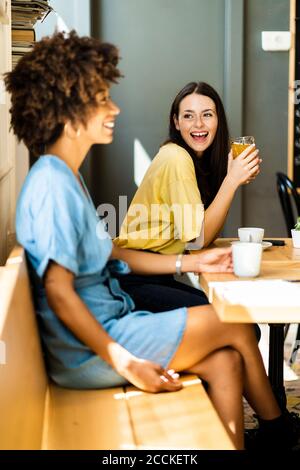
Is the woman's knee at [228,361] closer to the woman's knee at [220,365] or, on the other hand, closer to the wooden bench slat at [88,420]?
the woman's knee at [220,365]

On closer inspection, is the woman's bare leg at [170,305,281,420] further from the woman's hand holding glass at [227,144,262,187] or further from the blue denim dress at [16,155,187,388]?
the woman's hand holding glass at [227,144,262,187]

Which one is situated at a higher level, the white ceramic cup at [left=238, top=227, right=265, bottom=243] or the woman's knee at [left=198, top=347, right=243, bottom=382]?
the white ceramic cup at [left=238, top=227, right=265, bottom=243]

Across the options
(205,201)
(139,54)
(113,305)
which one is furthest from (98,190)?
(113,305)

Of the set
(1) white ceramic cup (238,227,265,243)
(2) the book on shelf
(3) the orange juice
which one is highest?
(2) the book on shelf

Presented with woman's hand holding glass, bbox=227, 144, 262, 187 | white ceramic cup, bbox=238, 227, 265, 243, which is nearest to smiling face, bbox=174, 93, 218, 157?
woman's hand holding glass, bbox=227, 144, 262, 187

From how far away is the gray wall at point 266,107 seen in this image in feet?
13.7

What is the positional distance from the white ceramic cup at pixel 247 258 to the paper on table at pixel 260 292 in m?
0.06

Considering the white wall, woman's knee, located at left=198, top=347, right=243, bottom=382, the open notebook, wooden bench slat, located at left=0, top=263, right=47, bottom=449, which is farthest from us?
the white wall

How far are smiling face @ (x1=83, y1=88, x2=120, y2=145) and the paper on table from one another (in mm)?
433

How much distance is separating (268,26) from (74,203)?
9.16ft

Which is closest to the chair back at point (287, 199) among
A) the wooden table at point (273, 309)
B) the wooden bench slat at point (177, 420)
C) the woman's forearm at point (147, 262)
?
the wooden table at point (273, 309)

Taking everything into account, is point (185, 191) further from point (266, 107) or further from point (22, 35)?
point (266, 107)

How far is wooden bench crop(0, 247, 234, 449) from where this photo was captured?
4.29ft
